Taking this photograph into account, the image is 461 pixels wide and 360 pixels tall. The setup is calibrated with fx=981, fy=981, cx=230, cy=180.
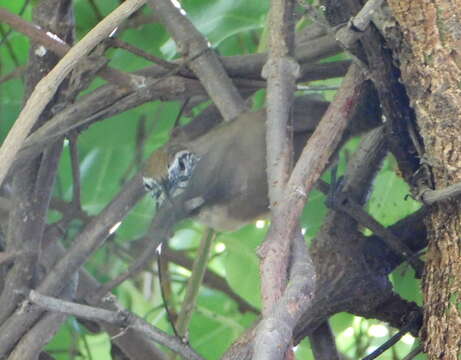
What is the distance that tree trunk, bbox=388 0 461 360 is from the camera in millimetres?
1083

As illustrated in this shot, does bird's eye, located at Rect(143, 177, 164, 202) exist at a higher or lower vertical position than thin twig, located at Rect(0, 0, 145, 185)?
lower

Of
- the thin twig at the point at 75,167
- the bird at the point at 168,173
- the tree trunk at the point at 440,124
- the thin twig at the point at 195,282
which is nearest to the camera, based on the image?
the tree trunk at the point at 440,124

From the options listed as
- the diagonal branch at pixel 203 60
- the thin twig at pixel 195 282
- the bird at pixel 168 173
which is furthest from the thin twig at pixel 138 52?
the thin twig at pixel 195 282

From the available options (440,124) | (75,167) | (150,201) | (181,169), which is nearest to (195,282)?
(150,201)

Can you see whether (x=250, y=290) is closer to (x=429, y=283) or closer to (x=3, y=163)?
(x=429, y=283)

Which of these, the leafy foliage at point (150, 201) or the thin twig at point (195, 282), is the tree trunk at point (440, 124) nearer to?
the leafy foliage at point (150, 201)

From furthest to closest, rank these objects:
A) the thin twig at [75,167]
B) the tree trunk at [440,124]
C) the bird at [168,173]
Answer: the thin twig at [75,167] → the bird at [168,173] → the tree trunk at [440,124]

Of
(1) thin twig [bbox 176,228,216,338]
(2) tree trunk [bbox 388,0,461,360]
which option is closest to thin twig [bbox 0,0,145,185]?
(2) tree trunk [bbox 388,0,461,360]

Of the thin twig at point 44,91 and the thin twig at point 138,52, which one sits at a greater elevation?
the thin twig at point 138,52

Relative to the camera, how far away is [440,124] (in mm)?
1098

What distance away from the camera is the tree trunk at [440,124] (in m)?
1.08

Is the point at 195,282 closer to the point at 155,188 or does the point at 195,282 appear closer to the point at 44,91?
the point at 155,188

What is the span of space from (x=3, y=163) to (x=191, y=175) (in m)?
0.34

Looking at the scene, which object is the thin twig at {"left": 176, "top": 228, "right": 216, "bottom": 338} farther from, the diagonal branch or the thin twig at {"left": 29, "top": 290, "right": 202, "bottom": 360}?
the thin twig at {"left": 29, "top": 290, "right": 202, "bottom": 360}
